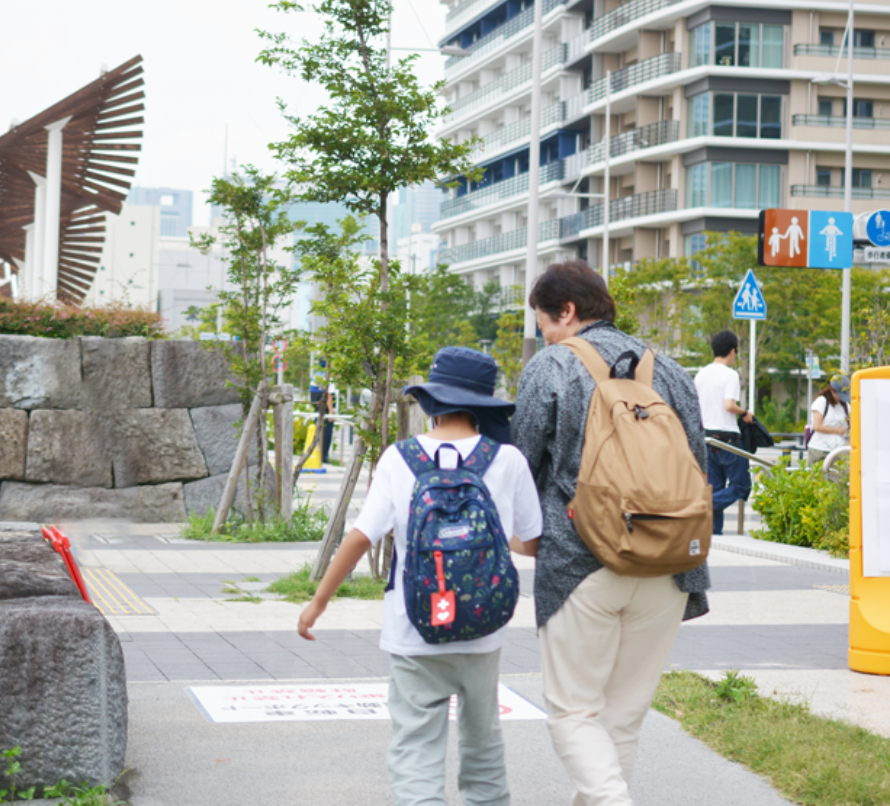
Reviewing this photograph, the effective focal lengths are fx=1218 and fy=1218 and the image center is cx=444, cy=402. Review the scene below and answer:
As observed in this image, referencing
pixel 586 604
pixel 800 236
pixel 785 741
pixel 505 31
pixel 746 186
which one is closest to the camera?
pixel 586 604

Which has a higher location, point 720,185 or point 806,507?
point 720,185

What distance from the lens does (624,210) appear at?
55.7 metres

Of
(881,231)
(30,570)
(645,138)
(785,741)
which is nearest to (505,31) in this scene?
(645,138)

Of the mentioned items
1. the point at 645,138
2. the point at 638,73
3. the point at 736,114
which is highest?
the point at 638,73

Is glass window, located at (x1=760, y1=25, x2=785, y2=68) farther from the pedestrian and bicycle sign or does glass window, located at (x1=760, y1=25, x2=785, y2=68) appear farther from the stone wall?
the stone wall

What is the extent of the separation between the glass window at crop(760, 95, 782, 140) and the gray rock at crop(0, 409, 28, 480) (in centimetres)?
4547

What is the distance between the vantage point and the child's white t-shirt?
317 centimetres

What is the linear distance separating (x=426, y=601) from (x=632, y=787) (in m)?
1.61

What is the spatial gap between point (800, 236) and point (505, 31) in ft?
194

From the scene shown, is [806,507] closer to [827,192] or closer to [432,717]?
[432,717]

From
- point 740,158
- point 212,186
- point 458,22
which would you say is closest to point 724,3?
point 740,158

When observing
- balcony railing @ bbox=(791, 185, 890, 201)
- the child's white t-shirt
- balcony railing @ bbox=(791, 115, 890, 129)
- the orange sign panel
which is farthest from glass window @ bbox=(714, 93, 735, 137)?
the child's white t-shirt

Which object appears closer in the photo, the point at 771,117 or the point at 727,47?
the point at 727,47

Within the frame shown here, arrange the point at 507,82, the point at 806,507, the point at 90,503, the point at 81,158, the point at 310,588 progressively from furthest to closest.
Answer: the point at 507,82 < the point at 81,158 < the point at 90,503 < the point at 806,507 < the point at 310,588
